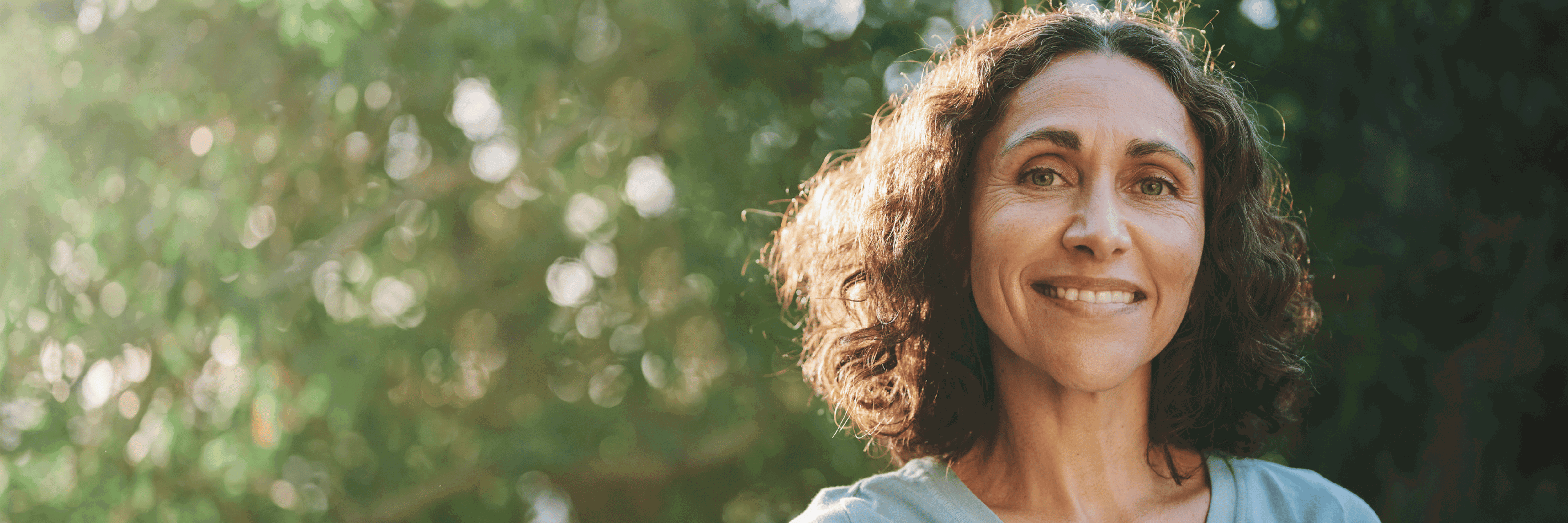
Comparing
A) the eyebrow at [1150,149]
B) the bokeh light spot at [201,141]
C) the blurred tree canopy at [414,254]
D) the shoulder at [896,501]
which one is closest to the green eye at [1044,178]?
the eyebrow at [1150,149]

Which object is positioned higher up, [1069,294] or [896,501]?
[1069,294]

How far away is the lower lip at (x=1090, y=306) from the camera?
4.53 ft

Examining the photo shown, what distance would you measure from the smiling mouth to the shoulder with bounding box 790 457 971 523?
36 cm

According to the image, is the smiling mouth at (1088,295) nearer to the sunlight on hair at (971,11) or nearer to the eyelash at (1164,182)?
the eyelash at (1164,182)

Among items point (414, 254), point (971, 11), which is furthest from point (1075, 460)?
point (414, 254)

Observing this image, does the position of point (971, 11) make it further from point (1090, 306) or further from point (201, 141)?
point (201, 141)

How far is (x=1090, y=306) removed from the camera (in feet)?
4.52

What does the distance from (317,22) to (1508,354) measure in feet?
10.5

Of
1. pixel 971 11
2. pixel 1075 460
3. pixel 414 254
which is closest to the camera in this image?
pixel 1075 460

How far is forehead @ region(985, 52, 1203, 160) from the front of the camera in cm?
140

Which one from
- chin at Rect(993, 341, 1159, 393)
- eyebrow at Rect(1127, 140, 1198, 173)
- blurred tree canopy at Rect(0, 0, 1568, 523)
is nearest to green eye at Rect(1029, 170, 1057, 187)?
eyebrow at Rect(1127, 140, 1198, 173)

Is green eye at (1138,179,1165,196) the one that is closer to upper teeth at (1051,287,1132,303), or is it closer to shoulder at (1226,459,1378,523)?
upper teeth at (1051,287,1132,303)

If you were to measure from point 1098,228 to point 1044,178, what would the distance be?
12cm

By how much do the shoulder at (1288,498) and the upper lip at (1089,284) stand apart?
0.43 m
